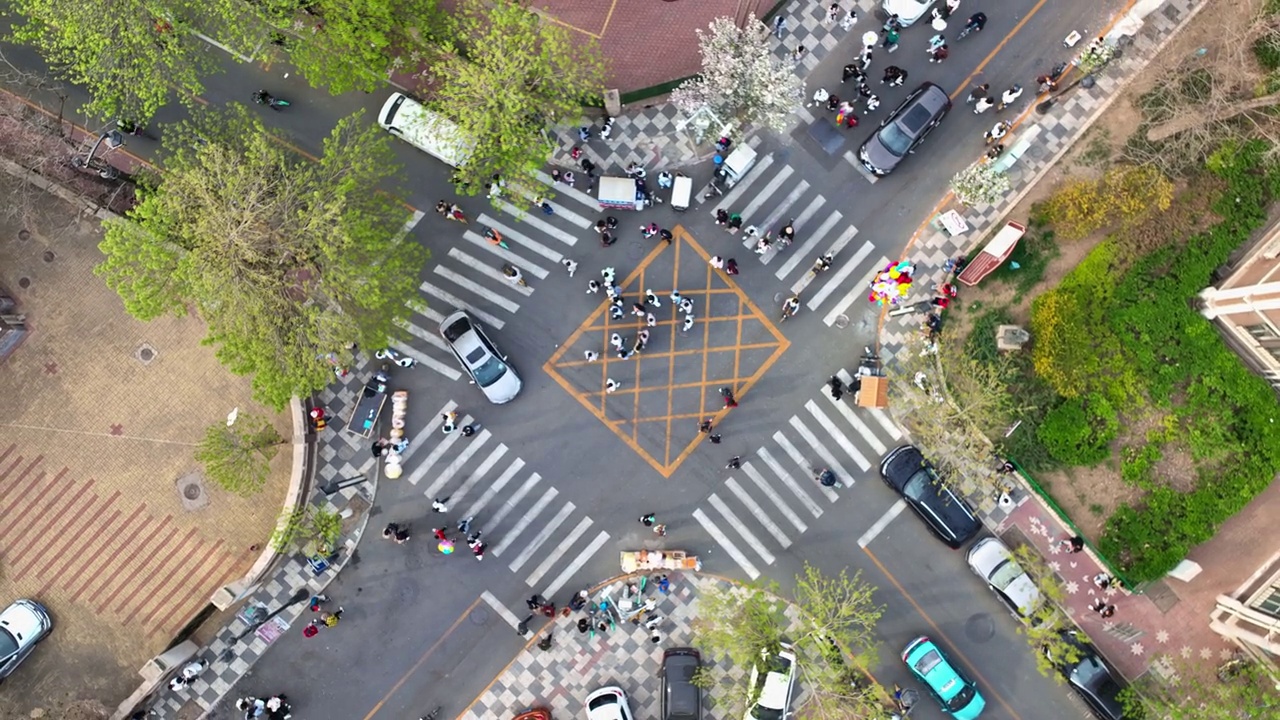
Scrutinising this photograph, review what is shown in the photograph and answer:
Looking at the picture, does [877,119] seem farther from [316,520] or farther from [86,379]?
[86,379]

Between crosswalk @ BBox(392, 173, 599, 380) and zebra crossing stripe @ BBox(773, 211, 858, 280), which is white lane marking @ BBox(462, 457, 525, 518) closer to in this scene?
crosswalk @ BBox(392, 173, 599, 380)

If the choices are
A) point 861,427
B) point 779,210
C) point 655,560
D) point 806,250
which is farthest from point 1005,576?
point 779,210

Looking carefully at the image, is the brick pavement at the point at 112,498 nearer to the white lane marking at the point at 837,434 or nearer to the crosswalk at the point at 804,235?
the crosswalk at the point at 804,235

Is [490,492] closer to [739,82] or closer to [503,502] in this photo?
[503,502]

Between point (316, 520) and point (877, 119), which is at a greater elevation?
point (316, 520)

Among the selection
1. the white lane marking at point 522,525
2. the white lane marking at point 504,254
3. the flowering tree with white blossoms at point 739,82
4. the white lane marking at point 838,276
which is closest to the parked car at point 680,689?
the white lane marking at point 522,525

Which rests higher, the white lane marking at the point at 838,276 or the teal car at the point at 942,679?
the white lane marking at the point at 838,276

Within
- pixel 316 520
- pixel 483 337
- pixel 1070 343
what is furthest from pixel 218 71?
pixel 1070 343
